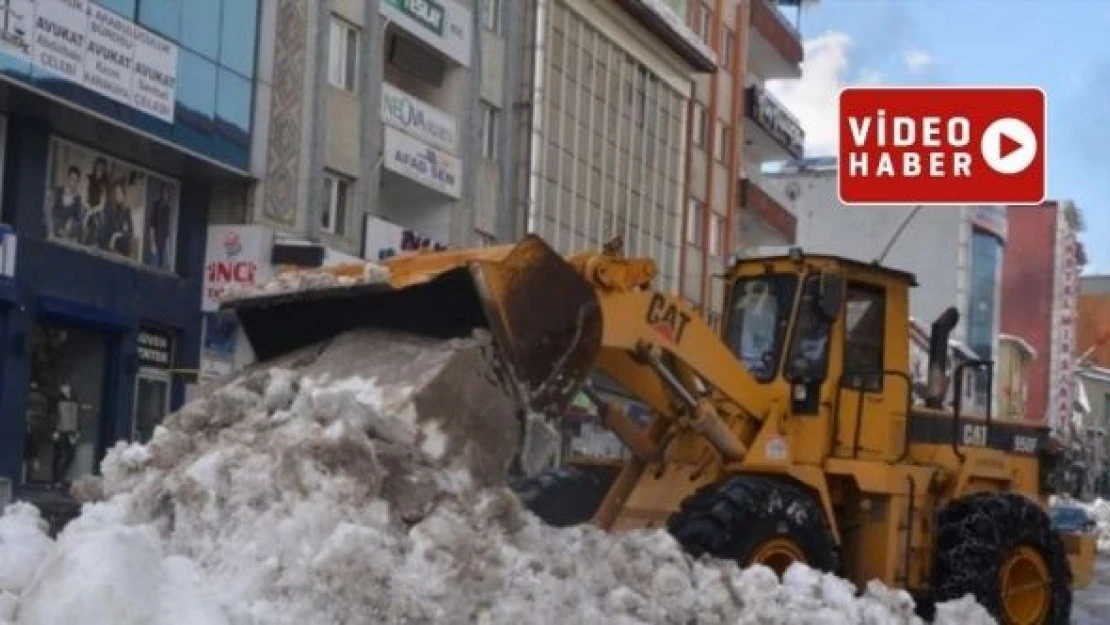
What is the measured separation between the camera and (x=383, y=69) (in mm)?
32125

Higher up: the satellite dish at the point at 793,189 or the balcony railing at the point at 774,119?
the satellite dish at the point at 793,189

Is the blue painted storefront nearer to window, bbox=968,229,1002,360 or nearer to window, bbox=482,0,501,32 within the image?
window, bbox=482,0,501,32

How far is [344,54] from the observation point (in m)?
30.8

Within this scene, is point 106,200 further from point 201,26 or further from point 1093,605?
point 1093,605

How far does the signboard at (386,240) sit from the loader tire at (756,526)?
1971cm

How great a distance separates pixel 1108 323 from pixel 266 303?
106 meters

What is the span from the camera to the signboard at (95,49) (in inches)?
901

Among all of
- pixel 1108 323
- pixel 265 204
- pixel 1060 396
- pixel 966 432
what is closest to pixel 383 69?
pixel 265 204

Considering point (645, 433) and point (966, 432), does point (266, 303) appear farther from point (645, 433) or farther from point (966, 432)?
point (966, 432)

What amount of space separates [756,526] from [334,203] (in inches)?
814

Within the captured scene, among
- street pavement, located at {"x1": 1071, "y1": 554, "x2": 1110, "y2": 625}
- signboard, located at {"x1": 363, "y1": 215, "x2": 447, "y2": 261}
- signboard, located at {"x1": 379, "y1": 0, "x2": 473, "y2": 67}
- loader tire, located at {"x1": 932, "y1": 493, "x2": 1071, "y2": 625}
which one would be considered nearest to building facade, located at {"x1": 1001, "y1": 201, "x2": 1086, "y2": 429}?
signboard, located at {"x1": 379, "y1": 0, "x2": 473, "y2": 67}

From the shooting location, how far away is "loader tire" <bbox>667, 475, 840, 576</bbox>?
410 inches

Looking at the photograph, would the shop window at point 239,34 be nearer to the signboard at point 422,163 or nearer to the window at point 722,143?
the signboard at point 422,163

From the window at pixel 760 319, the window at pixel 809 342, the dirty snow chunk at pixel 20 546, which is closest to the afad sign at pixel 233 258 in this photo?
the window at pixel 760 319
